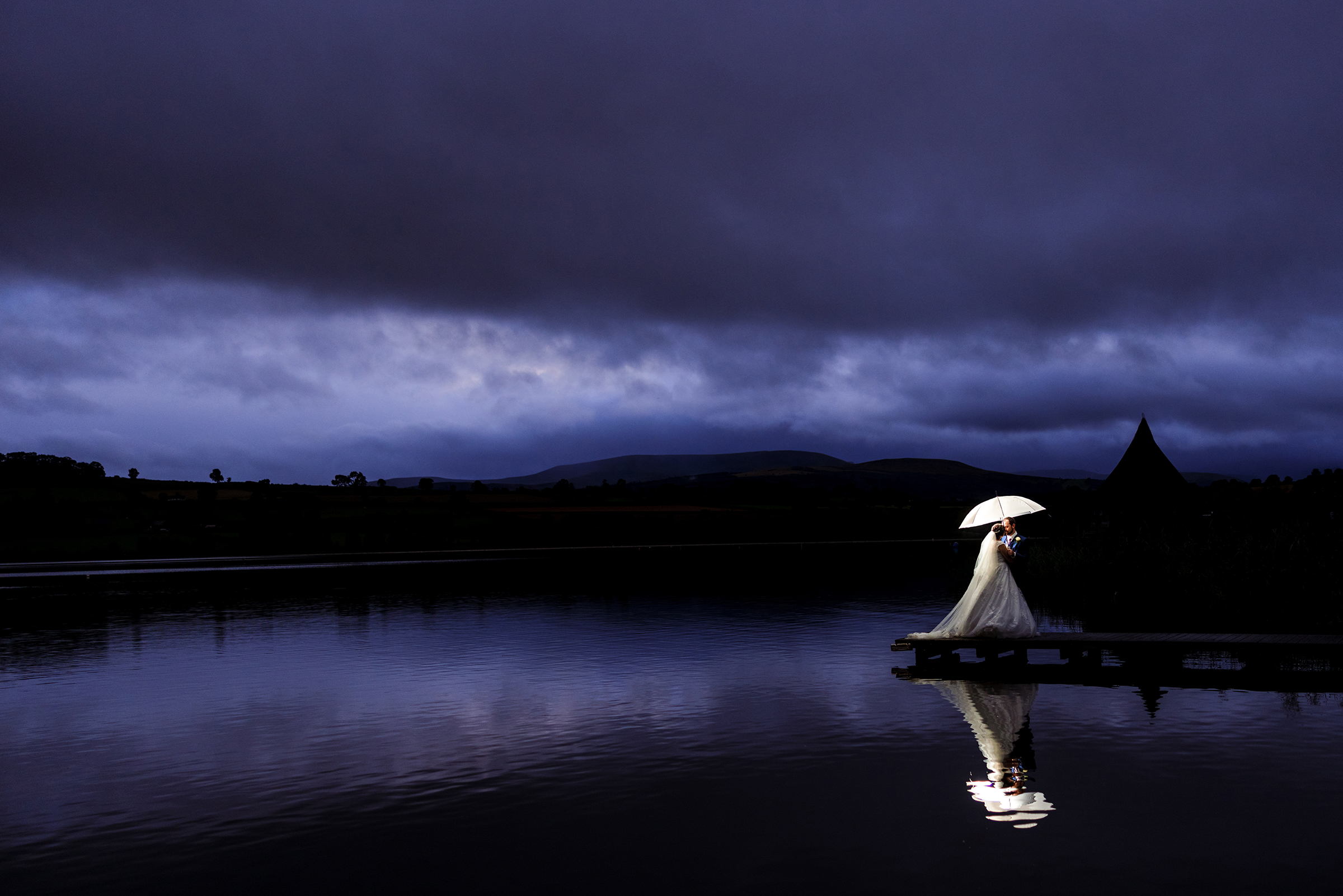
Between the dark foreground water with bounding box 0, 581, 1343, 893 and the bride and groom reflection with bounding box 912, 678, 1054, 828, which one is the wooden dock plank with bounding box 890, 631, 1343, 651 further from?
the dark foreground water with bounding box 0, 581, 1343, 893

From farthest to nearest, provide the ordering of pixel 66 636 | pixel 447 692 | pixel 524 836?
pixel 66 636, pixel 447 692, pixel 524 836

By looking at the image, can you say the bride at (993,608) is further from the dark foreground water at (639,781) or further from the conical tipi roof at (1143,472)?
the conical tipi roof at (1143,472)

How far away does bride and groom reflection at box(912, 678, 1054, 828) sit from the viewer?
39.5ft

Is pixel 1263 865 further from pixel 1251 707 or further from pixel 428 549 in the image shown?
pixel 428 549

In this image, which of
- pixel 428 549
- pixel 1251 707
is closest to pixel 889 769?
pixel 1251 707

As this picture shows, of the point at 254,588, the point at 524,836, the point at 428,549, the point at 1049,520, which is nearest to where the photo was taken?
the point at 524,836

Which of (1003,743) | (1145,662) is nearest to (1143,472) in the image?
(1145,662)

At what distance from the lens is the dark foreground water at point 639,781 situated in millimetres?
10188

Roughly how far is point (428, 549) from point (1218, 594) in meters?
86.7

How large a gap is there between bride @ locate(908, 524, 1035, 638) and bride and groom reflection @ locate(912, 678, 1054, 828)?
1.23 m

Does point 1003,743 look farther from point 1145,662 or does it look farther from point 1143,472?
point 1143,472

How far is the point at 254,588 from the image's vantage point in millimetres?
56750

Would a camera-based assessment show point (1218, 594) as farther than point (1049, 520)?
No

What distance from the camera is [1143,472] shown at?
5697 centimetres
